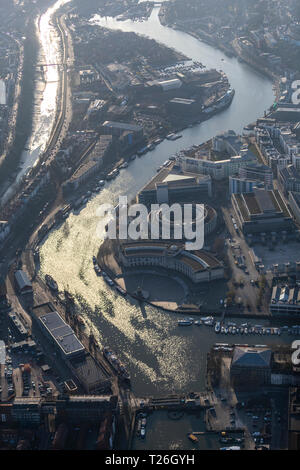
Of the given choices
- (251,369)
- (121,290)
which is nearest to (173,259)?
(121,290)

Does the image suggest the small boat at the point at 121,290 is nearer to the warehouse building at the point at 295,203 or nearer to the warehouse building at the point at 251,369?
Result: the warehouse building at the point at 251,369

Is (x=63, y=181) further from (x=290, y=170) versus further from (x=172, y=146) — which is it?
(x=290, y=170)

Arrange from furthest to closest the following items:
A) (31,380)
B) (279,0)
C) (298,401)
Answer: (279,0), (31,380), (298,401)

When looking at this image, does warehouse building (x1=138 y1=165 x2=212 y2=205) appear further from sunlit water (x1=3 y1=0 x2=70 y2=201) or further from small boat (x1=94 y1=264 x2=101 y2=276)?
sunlit water (x1=3 y1=0 x2=70 y2=201)

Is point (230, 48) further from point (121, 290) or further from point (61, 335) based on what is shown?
point (61, 335)

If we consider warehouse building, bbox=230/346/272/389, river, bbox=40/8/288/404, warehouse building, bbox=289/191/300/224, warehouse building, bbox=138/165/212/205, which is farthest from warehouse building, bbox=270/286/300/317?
warehouse building, bbox=138/165/212/205

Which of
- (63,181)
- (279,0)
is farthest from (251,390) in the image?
(279,0)

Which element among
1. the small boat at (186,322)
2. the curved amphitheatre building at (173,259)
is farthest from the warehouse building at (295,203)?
the small boat at (186,322)
